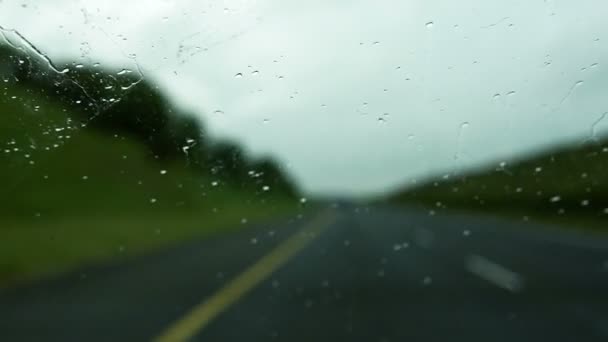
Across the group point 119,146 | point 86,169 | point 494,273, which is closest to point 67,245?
point 494,273

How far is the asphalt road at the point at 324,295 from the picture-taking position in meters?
8.16

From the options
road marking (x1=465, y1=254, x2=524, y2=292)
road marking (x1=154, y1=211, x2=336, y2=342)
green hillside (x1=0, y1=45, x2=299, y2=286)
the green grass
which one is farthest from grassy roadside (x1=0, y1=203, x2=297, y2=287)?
green hillside (x1=0, y1=45, x2=299, y2=286)

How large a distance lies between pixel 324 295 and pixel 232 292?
139cm

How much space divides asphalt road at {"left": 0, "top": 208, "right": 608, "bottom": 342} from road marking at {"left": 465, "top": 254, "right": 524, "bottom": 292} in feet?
0.08

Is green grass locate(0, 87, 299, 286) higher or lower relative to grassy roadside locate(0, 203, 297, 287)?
lower

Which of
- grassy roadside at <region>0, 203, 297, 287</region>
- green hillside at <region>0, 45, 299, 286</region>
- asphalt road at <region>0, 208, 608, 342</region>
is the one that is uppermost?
grassy roadside at <region>0, 203, 297, 287</region>

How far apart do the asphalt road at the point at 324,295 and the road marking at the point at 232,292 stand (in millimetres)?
28

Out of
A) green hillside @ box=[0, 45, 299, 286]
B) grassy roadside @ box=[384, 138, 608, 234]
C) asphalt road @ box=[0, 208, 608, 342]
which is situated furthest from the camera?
asphalt road @ box=[0, 208, 608, 342]

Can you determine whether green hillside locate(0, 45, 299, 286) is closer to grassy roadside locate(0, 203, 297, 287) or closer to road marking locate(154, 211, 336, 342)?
road marking locate(154, 211, 336, 342)

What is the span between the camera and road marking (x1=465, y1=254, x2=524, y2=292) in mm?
12438

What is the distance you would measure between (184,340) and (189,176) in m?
4.28

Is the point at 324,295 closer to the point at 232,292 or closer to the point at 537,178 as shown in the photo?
the point at 232,292

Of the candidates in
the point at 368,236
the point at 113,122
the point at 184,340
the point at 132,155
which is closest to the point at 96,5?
the point at 113,122

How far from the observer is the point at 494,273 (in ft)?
46.8
